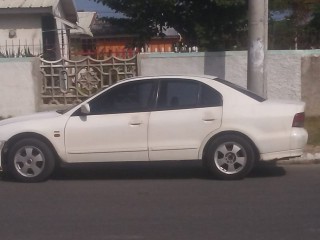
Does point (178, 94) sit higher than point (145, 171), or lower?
higher

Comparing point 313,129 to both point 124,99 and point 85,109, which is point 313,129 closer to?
point 124,99

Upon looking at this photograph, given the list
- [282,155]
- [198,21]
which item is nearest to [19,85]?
[198,21]

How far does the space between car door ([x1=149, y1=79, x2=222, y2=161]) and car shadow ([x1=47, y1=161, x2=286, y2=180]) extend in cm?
66

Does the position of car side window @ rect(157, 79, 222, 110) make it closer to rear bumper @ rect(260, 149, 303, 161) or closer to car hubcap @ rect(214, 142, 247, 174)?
car hubcap @ rect(214, 142, 247, 174)

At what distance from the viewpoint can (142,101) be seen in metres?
12.0

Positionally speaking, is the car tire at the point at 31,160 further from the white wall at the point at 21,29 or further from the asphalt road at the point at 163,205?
the white wall at the point at 21,29

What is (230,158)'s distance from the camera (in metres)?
11.8

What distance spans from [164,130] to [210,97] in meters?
0.77

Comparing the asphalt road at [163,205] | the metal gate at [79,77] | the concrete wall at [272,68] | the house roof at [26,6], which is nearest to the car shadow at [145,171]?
the asphalt road at [163,205]

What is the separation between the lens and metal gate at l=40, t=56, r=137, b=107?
714 inches

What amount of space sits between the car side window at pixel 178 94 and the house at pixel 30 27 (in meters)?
12.0

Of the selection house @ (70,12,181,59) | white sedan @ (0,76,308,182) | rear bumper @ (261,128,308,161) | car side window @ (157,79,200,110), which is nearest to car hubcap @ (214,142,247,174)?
white sedan @ (0,76,308,182)

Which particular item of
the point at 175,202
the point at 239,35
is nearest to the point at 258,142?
the point at 175,202

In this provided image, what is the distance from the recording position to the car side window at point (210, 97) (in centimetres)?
1190
